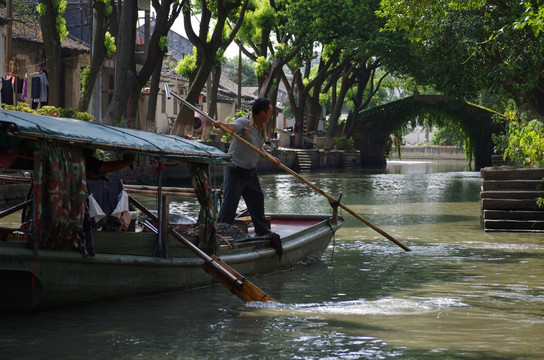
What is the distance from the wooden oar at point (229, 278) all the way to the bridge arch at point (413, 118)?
41891 millimetres

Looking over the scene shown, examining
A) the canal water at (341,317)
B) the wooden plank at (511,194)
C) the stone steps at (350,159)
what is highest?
the stone steps at (350,159)

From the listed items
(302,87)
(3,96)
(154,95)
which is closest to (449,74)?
(154,95)

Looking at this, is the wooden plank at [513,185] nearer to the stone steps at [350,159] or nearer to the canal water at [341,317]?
the canal water at [341,317]

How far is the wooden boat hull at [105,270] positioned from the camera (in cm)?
757

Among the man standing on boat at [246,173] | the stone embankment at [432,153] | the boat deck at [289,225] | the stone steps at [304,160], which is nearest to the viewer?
the man standing on boat at [246,173]

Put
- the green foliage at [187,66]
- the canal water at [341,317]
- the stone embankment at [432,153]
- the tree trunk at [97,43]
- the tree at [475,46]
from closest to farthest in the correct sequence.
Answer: the canal water at [341,317] < the tree at [475,46] < the tree trunk at [97,43] < the green foliage at [187,66] < the stone embankment at [432,153]

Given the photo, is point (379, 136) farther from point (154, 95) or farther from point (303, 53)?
point (154, 95)

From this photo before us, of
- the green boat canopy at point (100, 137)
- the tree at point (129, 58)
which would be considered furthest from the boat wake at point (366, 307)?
the tree at point (129, 58)

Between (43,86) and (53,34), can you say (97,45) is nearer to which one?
(53,34)

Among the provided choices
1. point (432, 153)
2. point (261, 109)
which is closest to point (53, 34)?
point (261, 109)

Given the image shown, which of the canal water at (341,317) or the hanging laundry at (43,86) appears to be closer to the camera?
the canal water at (341,317)

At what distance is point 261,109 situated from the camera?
10.9 m

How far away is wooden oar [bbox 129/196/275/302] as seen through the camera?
8672 millimetres

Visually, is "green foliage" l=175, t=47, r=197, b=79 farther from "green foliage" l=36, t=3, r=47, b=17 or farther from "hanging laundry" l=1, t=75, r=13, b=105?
"hanging laundry" l=1, t=75, r=13, b=105
